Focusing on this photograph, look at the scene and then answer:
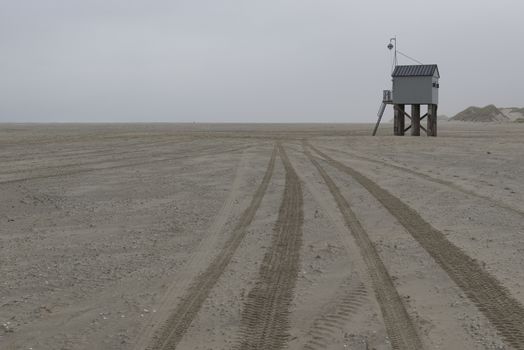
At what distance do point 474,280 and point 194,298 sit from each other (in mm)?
3119

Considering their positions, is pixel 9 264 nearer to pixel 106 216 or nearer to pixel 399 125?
pixel 106 216

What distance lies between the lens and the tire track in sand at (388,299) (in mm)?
4301

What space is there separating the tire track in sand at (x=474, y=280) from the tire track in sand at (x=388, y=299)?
73 centimetres

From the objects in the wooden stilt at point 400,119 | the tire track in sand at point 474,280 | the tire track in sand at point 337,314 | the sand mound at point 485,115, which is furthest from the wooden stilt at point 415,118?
the sand mound at point 485,115

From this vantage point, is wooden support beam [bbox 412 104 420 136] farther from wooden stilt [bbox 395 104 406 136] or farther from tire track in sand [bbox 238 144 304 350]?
tire track in sand [bbox 238 144 304 350]

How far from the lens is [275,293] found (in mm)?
5457

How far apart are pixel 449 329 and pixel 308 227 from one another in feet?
13.6

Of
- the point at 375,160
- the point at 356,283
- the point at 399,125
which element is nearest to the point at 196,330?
the point at 356,283

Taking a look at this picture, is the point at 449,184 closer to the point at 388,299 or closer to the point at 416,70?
the point at 388,299

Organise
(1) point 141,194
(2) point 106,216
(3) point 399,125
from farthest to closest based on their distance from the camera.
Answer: (3) point 399,125 → (1) point 141,194 → (2) point 106,216

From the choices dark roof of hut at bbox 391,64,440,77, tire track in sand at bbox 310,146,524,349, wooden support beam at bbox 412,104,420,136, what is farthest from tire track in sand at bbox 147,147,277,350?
wooden support beam at bbox 412,104,420,136

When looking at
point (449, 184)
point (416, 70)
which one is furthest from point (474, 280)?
point (416, 70)

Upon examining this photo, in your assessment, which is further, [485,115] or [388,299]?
[485,115]

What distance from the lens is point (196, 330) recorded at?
4.57 metres
